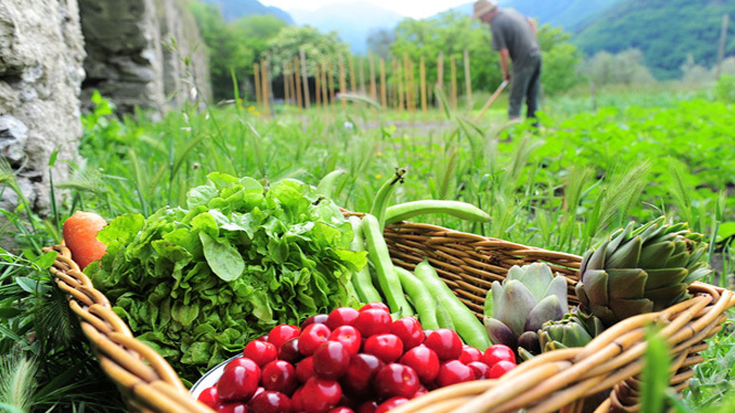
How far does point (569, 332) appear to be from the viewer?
39.1 inches

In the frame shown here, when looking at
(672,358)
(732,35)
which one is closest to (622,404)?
(672,358)

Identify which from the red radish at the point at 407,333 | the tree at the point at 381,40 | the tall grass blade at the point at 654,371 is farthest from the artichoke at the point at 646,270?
the tree at the point at 381,40

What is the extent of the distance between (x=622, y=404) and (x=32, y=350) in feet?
4.13

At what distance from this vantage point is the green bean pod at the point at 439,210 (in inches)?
65.8

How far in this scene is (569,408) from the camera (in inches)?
28.6

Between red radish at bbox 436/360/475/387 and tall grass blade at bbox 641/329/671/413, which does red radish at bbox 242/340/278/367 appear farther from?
tall grass blade at bbox 641/329/671/413

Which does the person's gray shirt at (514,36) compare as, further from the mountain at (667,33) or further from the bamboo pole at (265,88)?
the mountain at (667,33)

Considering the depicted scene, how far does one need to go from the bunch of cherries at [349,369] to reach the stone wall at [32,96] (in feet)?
3.91

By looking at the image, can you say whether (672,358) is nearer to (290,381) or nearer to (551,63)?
(290,381)

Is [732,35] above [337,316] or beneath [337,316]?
above

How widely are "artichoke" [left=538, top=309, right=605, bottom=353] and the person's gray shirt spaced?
7763mm

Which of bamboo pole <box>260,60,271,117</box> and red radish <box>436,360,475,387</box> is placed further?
bamboo pole <box>260,60,271,117</box>

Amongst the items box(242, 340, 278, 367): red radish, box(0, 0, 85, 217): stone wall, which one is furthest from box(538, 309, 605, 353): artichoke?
box(0, 0, 85, 217): stone wall

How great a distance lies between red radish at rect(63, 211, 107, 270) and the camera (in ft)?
4.48
